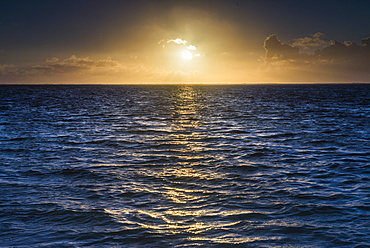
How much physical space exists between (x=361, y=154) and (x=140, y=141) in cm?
1156

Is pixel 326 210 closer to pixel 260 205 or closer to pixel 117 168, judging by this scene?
pixel 260 205

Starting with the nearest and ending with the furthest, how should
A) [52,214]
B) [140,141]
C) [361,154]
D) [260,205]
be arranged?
[52,214]
[260,205]
[361,154]
[140,141]

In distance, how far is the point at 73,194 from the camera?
33.8ft

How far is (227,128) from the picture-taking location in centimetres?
2717

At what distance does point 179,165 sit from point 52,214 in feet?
20.8

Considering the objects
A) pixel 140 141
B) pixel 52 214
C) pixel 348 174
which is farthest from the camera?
pixel 140 141

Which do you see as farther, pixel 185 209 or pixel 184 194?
pixel 184 194

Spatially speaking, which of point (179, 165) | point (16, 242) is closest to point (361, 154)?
point (179, 165)

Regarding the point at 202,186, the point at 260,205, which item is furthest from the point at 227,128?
the point at 260,205

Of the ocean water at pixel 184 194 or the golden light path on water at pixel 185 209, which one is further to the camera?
the golden light path on water at pixel 185 209

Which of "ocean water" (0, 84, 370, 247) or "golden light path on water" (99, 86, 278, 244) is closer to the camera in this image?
"ocean water" (0, 84, 370, 247)

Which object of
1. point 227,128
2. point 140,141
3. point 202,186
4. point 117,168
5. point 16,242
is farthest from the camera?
point 227,128

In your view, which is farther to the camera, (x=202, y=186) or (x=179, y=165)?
(x=179, y=165)

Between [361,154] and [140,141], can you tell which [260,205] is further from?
[140,141]
